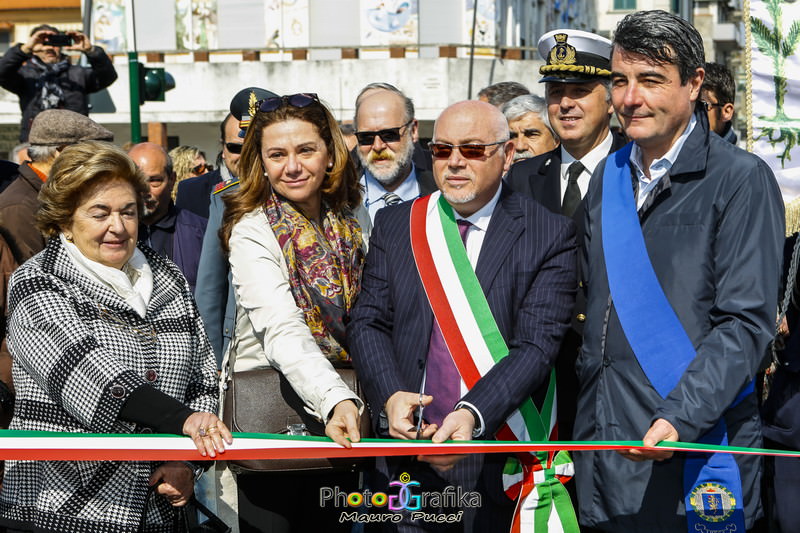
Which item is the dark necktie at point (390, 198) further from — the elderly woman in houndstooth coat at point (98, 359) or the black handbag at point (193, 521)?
the black handbag at point (193, 521)

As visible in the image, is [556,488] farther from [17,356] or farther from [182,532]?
[17,356]

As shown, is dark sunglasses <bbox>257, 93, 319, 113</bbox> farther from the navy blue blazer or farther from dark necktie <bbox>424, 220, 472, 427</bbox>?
dark necktie <bbox>424, 220, 472, 427</bbox>

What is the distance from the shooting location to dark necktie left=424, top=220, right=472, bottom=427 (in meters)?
3.85

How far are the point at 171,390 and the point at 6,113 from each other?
26.2 meters

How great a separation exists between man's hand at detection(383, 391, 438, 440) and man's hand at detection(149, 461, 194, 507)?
28.4 inches

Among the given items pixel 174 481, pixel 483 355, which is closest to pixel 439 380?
pixel 483 355

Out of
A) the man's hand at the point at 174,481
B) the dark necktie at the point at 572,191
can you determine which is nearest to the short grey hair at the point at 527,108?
the dark necktie at the point at 572,191

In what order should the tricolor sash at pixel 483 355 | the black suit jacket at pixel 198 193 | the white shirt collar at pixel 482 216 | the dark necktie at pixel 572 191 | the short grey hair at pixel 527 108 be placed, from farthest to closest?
the black suit jacket at pixel 198 193, the short grey hair at pixel 527 108, the dark necktie at pixel 572 191, the white shirt collar at pixel 482 216, the tricolor sash at pixel 483 355

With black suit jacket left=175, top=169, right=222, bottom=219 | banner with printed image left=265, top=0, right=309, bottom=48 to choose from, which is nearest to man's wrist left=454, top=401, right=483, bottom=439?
black suit jacket left=175, top=169, right=222, bottom=219

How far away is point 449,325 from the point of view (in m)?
3.84

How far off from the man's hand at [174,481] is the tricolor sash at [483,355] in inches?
40.0

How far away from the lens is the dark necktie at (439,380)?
3.85m

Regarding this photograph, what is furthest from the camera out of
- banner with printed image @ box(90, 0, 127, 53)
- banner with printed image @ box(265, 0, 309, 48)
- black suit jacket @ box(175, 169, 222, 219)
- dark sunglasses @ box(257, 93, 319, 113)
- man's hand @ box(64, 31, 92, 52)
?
banner with printed image @ box(90, 0, 127, 53)

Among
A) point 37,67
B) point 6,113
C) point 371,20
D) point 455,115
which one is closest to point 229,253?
point 455,115
